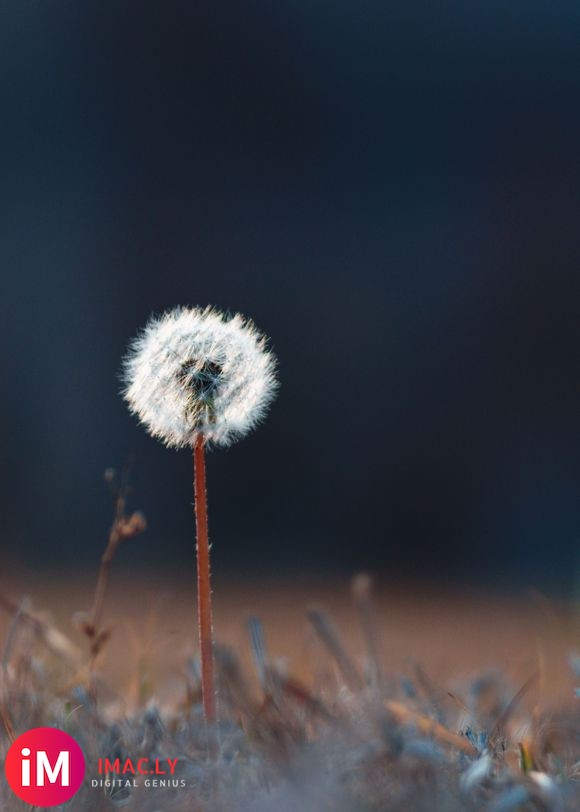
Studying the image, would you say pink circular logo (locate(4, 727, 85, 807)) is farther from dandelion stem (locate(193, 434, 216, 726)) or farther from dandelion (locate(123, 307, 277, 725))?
dandelion (locate(123, 307, 277, 725))

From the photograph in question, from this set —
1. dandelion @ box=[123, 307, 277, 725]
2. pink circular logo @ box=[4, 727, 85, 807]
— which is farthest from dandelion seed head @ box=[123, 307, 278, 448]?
pink circular logo @ box=[4, 727, 85, 807]

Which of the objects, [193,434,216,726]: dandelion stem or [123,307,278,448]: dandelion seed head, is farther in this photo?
[123,307,278,448]: dandelion seed head

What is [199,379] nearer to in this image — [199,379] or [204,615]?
[199,379]

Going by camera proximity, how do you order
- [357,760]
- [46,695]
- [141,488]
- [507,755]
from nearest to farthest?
[357,760], [507,755], [46,695], [141,488]

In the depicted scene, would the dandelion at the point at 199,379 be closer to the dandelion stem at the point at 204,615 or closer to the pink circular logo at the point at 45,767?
the dandelion stem at the point at 204,615

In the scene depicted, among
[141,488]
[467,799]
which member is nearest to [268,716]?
[467,799]

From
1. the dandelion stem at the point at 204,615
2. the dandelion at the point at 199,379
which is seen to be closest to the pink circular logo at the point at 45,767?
the dandelion stem at the point at 204,615

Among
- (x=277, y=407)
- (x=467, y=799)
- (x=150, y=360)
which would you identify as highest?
(x=277, y=407)

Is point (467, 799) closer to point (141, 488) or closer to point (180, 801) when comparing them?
point (180, 801)
